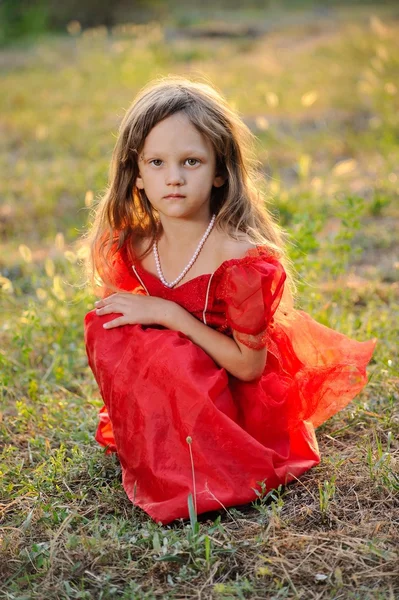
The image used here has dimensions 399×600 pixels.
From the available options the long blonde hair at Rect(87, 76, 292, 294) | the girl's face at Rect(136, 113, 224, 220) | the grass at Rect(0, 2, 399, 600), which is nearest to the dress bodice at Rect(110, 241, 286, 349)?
the long blonde hair at Rect(87, 76, 292, 294)

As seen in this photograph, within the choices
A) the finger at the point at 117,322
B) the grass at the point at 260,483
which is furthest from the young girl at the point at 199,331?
the grass at the point at 260,483

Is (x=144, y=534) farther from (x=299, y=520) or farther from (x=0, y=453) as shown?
(x=0, y=453)

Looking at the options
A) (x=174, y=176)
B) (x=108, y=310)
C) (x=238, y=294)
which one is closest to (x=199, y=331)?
(x=238, y=294)

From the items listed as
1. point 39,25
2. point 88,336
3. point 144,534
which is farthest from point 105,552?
point 39,25

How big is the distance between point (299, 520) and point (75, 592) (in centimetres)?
61

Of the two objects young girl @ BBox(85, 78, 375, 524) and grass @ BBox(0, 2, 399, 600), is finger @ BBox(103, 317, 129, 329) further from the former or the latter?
grass @ BBox(0, 2, 399, 600)

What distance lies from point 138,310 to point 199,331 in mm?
190

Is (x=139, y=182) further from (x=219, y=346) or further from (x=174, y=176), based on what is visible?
(x=219, y=346)

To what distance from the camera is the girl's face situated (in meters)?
2.20

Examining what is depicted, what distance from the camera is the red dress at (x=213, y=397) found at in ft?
7.05

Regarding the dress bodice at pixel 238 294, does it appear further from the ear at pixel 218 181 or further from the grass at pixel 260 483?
the grass at pixel 260 483

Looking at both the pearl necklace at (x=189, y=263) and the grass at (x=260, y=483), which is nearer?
the grass at (x=260, y=483)

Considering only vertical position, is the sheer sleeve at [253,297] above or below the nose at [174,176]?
below

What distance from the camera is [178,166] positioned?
2.20 m
